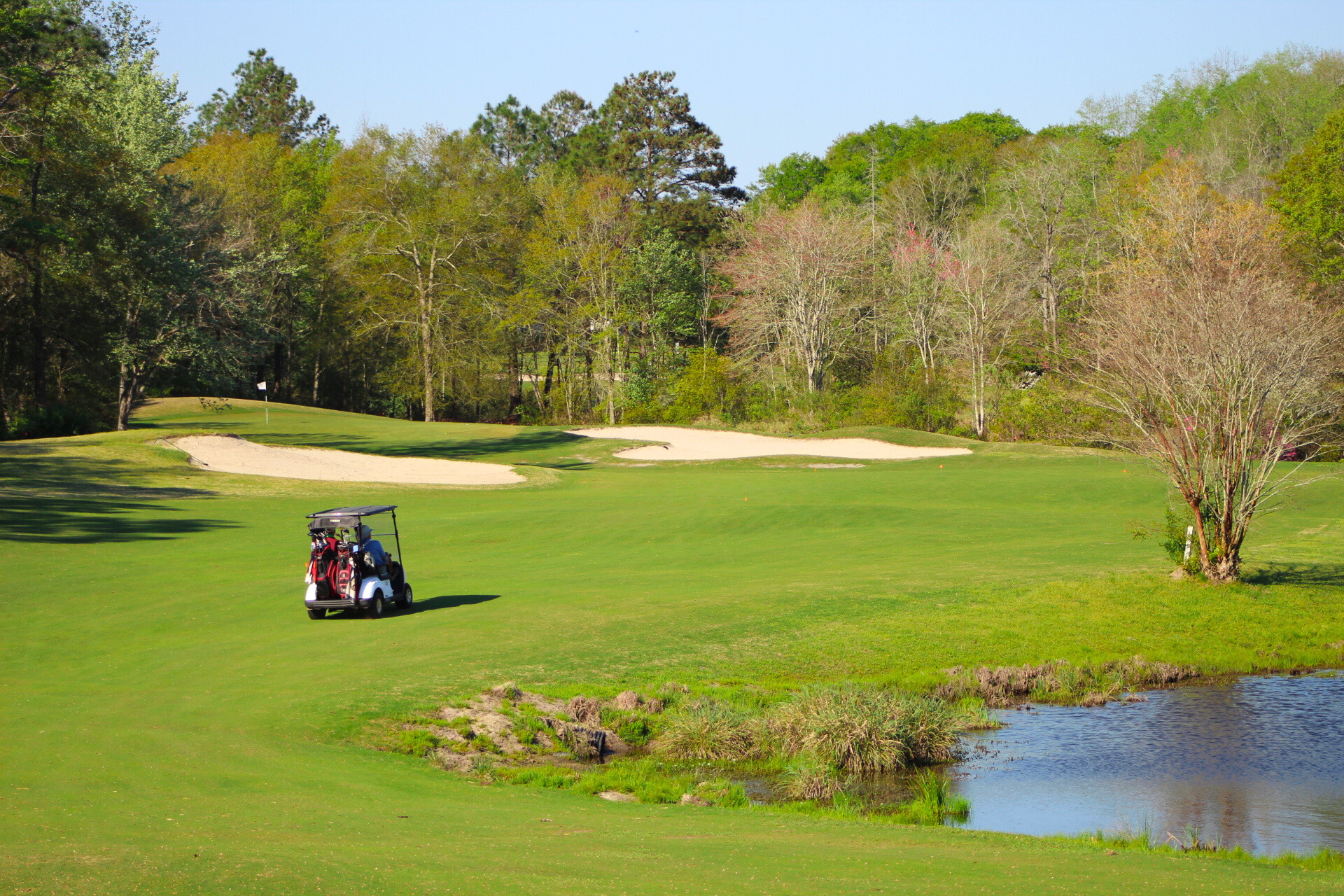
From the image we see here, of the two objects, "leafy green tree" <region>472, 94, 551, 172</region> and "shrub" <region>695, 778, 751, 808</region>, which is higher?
"leafy green tree" <region>472, 94, 551, 172</region>

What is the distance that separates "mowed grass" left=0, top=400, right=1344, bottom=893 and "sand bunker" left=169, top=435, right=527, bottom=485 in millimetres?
1953

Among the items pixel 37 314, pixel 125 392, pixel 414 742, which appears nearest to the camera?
pixel 414 742

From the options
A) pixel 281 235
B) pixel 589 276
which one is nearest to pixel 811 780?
pixel 589 276

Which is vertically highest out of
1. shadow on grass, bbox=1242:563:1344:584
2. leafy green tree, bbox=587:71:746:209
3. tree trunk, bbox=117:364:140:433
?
leafy green tree, bbox=587:71:746:209

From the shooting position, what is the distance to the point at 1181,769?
537 inches

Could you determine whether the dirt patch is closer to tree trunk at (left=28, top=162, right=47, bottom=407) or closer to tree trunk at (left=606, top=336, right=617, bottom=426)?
tree trunk at (left=28, top=162, right=47, bottom=407)

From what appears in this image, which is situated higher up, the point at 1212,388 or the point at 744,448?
the point at 1212,388

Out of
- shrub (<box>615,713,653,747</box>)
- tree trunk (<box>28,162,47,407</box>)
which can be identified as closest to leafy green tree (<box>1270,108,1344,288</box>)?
shrub (<box>615,713,653,747</box>)

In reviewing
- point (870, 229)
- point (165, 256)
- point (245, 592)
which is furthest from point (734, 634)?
point (870, 229)

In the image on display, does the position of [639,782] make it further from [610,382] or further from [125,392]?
[610,382]

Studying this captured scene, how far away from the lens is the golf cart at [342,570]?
18453 mm

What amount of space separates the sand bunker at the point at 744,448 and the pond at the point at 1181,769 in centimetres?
2953

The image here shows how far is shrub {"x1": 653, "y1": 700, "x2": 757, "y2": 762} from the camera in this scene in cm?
1424

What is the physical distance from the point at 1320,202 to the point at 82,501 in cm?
5145
